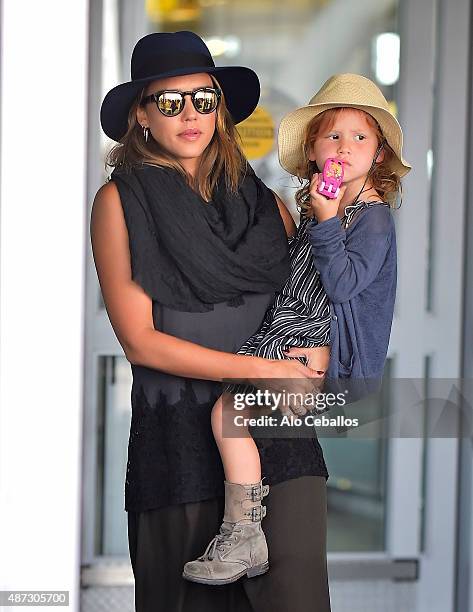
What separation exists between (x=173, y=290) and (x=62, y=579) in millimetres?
753

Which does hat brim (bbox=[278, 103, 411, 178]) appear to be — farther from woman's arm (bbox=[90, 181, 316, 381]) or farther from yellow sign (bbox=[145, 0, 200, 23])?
yellow sign (bbox=[145, 0, 200, 23])

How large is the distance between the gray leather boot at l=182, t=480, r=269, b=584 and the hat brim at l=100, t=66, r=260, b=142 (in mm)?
787

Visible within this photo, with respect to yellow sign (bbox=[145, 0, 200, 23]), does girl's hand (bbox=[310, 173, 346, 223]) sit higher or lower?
lower

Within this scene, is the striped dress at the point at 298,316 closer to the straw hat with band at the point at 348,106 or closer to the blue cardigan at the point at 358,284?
the blue cardigan at the point at 358,284

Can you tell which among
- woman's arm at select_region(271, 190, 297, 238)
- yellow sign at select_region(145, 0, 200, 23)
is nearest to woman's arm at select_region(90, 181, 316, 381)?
woman's arm at select_region(271, 190, 297, 238)

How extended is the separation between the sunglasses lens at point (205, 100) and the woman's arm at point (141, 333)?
0.24 meters

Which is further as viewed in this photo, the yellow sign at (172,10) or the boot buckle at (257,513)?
the yellow sign at (172,10)

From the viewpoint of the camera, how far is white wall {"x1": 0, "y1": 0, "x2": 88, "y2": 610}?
2109 millimetres

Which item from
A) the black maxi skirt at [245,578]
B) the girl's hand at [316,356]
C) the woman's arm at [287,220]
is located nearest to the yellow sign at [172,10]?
the woman's arm at [287,220]

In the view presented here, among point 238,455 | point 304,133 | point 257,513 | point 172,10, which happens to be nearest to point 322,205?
point 304,133

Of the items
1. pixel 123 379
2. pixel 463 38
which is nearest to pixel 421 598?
pixel 123 379

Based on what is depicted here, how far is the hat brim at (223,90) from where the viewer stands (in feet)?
6.57

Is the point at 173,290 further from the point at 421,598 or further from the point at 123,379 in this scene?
the point at 421,598

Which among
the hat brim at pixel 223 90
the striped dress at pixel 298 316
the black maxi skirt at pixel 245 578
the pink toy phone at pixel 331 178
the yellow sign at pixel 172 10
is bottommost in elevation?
the black maxi skirt at pixel 245 578
